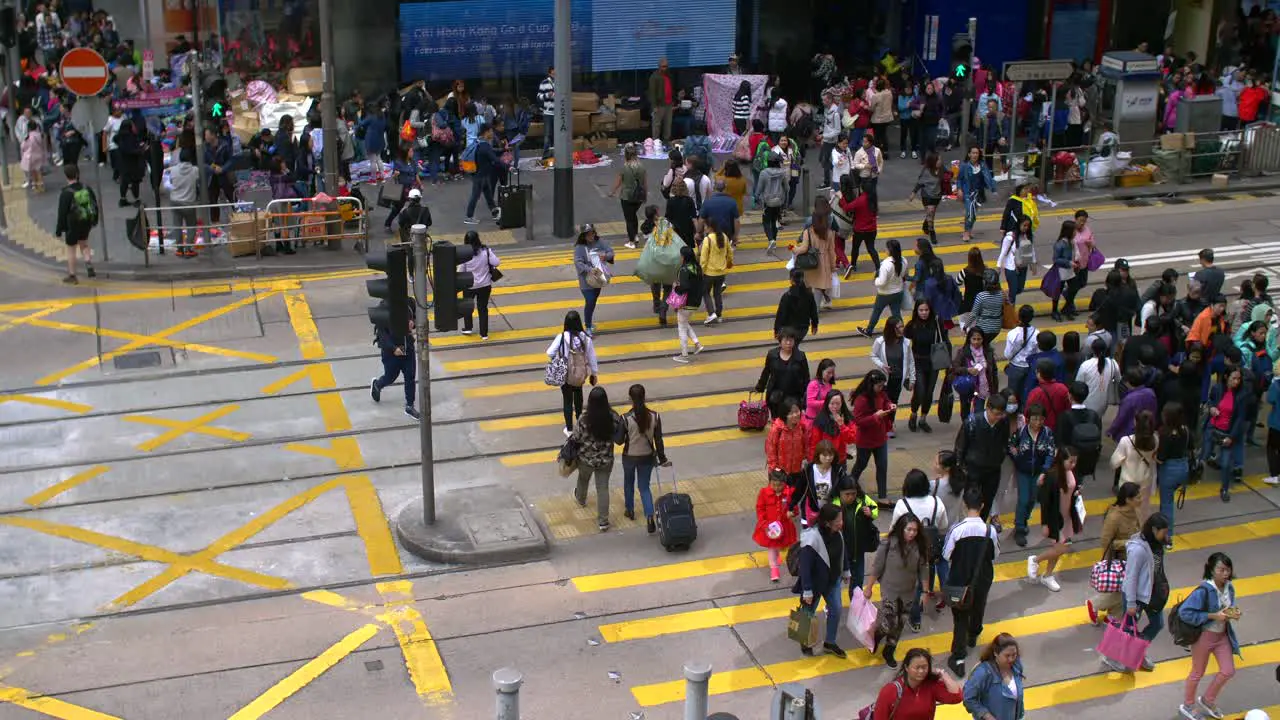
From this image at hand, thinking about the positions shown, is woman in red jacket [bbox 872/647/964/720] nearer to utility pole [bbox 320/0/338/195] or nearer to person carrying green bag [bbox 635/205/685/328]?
person carrying green bag [bbox 635/205/685/328]

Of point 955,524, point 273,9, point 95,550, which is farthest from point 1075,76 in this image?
point 95,550

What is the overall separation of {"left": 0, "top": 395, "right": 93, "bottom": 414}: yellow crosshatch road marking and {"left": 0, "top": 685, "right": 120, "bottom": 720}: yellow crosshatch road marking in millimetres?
5897

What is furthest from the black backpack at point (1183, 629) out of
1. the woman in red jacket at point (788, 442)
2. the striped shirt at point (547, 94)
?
the striped shirt at point (547, 94)

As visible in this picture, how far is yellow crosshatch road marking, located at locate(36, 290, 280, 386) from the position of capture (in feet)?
58.9

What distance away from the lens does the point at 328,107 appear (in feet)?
74.1

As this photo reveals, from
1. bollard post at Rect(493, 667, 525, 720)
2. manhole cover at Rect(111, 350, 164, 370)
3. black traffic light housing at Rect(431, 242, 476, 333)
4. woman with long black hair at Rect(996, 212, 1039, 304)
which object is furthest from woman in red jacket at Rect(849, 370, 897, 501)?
manhole cover at Rect(111, 350, 164, 370)

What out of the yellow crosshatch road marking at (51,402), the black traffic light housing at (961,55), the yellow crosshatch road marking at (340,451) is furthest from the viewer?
the black traffic light housing at (961,55)

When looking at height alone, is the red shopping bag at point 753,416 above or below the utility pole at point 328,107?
below

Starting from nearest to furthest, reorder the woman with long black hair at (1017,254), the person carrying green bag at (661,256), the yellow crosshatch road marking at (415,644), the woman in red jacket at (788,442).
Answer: the yellow crosshatch road marking at (415,644) → the woman in red jacket at (788,442) → the person carrying green bag at (661,256) → the woman with long black hair at (1017,254)

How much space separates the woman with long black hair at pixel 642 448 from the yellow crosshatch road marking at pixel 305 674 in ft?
9.18

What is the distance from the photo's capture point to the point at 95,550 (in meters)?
13.7

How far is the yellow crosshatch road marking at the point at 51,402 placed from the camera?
55.7ft

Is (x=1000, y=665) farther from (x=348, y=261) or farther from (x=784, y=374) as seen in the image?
(x=348, y=261)

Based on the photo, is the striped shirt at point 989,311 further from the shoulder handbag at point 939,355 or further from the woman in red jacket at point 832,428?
the woman in red jacket at point 832,428
